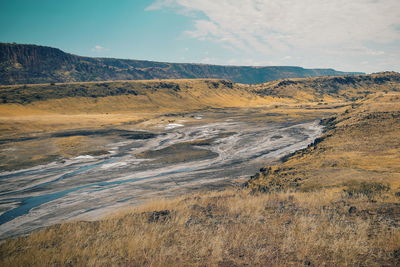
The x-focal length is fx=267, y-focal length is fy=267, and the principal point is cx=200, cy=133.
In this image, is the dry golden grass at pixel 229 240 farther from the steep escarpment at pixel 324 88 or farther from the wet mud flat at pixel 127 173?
the steep escarpment at pixel 324 88

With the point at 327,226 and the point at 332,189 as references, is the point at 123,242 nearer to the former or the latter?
the point at 327,226

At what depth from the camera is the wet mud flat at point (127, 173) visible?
65.8ft

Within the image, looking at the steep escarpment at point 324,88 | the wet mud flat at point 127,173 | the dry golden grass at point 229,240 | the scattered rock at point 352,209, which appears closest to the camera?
the dry golden grass at point 229,240

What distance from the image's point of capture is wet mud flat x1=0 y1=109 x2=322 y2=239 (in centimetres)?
2005

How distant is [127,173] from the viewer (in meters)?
30.4

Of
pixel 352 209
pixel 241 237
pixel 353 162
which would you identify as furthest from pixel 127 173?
pixel 352 209

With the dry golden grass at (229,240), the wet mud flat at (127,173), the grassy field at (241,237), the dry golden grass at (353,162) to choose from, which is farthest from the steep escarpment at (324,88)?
the dry golden grass at (229,240)

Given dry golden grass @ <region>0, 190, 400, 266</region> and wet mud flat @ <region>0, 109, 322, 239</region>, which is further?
wet mud flat @ <region>0, 109, 322, 239</region>

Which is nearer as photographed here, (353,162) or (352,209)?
(352,209)

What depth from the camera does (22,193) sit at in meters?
23.9

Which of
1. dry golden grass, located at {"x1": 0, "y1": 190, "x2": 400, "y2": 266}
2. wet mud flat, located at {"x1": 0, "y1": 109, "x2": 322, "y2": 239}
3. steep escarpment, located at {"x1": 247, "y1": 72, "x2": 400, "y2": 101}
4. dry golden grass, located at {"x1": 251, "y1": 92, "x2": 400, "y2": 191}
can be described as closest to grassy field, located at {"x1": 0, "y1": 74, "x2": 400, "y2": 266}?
dry golden grass, located at {"x1": 0, "y1": 190, "x2": 400, "y2": 266}

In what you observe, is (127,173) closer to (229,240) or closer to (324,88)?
(229,240)

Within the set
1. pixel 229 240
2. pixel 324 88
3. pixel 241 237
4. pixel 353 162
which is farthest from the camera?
pixel 324 88

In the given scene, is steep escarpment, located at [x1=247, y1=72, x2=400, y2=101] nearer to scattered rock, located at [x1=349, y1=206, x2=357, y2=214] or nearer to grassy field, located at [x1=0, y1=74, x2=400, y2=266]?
scattered rock, located at [x1=349, y1=206, x2=357, y2=214]
